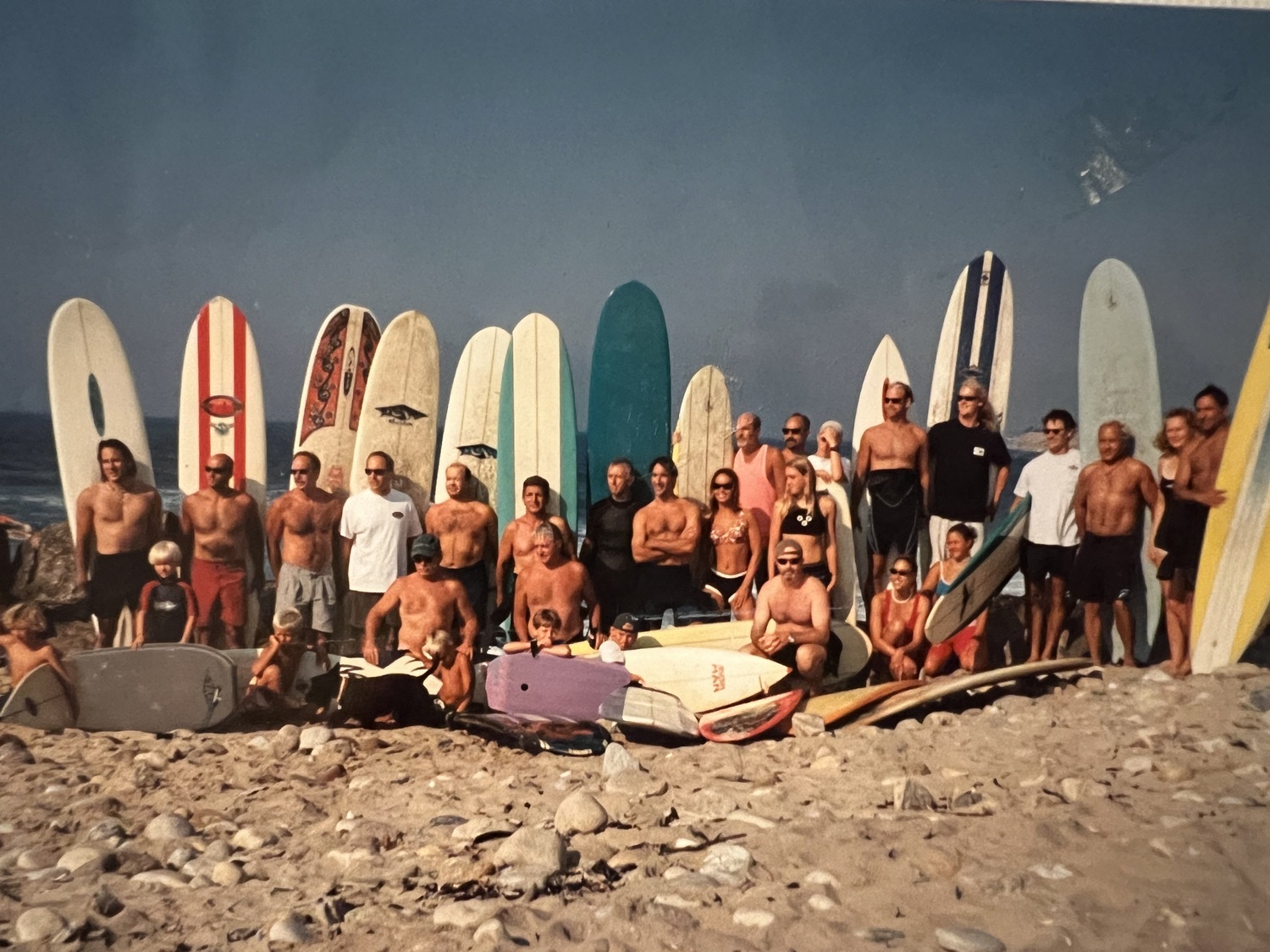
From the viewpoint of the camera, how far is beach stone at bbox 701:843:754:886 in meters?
3.39

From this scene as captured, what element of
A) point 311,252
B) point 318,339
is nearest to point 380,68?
point 311,252

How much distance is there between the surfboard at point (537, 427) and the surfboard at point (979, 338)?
4.80 ft

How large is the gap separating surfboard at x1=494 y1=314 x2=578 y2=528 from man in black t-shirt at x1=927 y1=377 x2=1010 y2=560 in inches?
57.0

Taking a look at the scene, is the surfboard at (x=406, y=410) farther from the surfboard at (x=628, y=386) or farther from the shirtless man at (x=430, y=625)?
the surfboard at (x=628, y=386)

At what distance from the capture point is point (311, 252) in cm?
431

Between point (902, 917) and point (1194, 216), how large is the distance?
3068 mm

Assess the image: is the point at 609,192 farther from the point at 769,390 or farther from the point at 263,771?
the point at 263,771

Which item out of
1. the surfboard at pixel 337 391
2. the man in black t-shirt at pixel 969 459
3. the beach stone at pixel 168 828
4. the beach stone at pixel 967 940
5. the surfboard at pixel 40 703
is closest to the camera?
the beach stone at pixel 967 940

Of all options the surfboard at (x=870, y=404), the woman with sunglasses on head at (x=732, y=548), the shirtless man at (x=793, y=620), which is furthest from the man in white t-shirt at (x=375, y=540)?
the surfboard at (x=870, y=404)

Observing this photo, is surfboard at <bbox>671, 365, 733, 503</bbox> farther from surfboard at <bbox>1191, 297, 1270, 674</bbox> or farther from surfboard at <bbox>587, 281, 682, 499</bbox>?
surfboard at <bbox>1191, 297, 1270, 674</bbox>

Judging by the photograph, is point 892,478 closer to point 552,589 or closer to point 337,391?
point 552,589

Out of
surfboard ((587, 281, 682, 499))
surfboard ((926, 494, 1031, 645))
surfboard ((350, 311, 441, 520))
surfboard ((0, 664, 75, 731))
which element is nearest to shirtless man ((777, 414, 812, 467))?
surfboard ((587, 281, 682, 499))

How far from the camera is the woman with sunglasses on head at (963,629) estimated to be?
456cm

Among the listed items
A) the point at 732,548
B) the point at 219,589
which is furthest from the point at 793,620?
the point at 219,589
